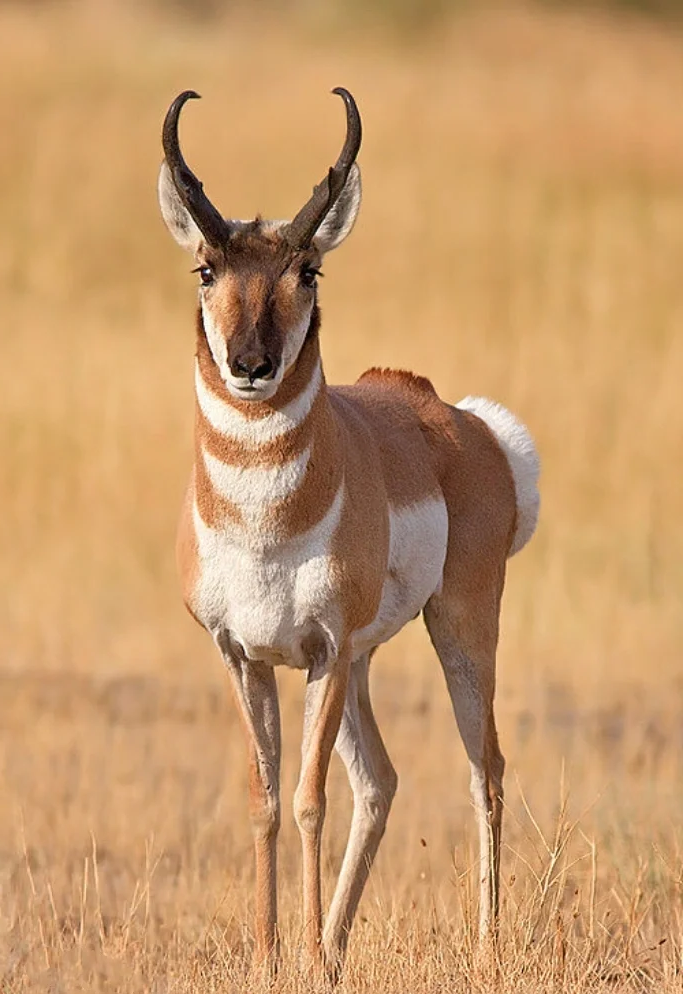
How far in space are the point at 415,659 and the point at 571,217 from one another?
8484 mm

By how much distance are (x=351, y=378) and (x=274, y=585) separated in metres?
9.48

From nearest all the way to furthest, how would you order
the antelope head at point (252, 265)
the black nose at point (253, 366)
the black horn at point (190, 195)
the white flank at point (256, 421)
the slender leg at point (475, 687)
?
the black nose at point (253, 366)
the antelope head at point (252, 265)
the black horn at point (190, 195)
the white flank at point (256, 421)
the slender leg at point (475, 687)

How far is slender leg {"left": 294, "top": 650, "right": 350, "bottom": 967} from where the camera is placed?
6.19 metres

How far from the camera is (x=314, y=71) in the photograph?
23.9 meters

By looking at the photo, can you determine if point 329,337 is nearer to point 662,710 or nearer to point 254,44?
point 662,710

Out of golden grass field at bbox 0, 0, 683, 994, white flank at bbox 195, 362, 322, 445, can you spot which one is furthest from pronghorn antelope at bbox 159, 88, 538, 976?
golden grass field at bbox 0, 0, 683, 994

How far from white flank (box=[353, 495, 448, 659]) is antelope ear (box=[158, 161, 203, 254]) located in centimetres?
114

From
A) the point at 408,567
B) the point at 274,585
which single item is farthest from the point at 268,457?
the point at 408,567

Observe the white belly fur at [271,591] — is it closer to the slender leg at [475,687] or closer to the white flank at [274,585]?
the white flank at [274,585]

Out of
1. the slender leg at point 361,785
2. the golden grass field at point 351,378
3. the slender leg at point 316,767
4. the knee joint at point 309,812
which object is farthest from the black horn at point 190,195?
the golden grass field at point 351,378

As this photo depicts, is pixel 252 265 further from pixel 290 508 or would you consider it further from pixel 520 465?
pixel 520 465

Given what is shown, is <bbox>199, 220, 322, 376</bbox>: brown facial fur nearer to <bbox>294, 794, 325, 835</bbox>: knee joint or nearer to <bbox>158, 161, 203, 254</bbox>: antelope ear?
<bbox>158, 161, 203, 254</bbox>: antelope ear

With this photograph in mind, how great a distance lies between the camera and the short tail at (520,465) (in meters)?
7.55

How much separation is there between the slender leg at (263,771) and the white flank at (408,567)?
1.10ft
